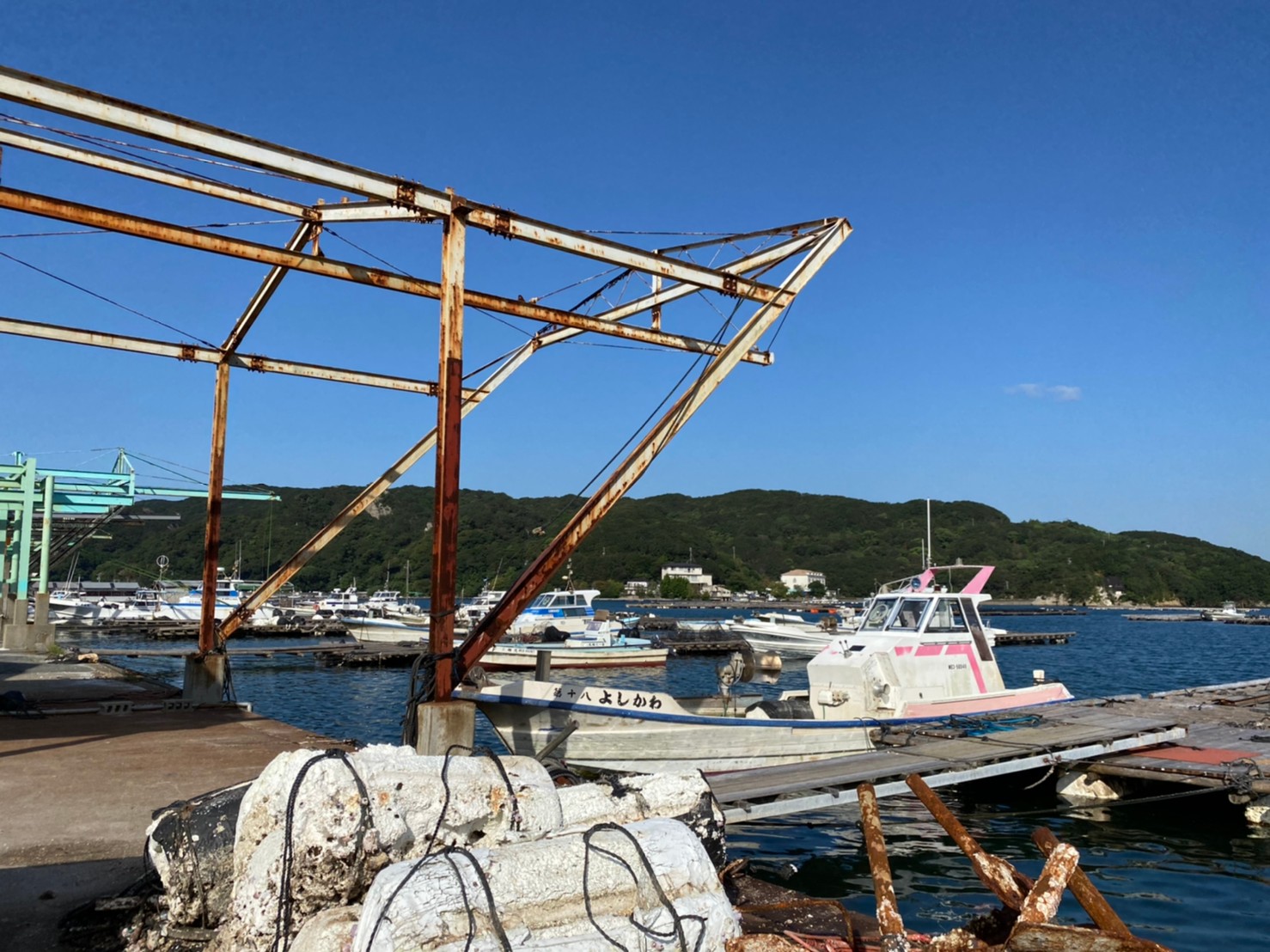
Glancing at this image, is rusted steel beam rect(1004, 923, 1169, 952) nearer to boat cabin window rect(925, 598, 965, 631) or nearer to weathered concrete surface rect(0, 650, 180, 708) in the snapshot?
boat cabin window rect(925, 598, 965, 631)

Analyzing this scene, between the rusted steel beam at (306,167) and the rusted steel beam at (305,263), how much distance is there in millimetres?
856

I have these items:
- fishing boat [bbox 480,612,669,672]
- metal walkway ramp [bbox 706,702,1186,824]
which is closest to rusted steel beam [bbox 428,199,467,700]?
metal walkway ramp [bbox 706,702,1186,824]

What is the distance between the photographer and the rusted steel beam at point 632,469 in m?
9.73

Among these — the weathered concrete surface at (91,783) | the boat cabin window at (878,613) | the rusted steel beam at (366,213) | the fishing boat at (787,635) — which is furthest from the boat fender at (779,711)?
the fishing boat at (787,635)

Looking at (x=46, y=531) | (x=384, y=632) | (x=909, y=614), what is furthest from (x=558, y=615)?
(x=909, y=614)

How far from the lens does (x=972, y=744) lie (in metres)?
14.1

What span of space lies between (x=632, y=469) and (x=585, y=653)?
34.3 m

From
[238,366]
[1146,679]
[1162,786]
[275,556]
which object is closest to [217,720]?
[238,366]

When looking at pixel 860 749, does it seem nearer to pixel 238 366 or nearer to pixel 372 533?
pixel 238 366

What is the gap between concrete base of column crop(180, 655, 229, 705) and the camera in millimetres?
15305

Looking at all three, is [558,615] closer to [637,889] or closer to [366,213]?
[366,213]

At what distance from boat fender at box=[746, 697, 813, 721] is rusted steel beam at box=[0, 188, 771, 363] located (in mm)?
6447

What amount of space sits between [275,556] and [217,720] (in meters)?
130

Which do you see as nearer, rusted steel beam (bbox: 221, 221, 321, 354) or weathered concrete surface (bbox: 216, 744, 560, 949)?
weathered concrete surface (bbox: 216, 744, 560, 949)
